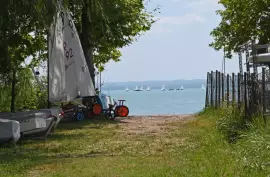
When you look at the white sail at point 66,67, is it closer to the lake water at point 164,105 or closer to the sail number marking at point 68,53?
the sail number marking at point 68,53

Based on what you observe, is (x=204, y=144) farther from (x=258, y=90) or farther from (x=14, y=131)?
(x=14, y=131)

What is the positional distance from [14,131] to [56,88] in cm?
321

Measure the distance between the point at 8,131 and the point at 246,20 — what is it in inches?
681

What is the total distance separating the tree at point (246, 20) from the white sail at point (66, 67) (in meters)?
10.1

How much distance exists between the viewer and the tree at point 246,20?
25359mm

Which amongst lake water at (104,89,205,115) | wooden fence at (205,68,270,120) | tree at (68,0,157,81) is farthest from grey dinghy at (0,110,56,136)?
lake water at (104,89,205,115)

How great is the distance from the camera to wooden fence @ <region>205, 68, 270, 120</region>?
1130 centimetres

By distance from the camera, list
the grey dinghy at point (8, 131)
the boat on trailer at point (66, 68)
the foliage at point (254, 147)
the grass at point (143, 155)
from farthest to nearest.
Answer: the boat on trailer at point (66, 68) → the grey dinghy at point (8, 131) → the grass at point (143, 155) → the foliage at point (254, 147)

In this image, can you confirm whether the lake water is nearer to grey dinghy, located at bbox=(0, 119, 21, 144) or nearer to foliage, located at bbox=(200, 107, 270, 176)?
grey dinghy, located at bbox=(0, 119, 21, 144)

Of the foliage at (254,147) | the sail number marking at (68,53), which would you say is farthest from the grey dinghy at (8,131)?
the foliage at (254,147)

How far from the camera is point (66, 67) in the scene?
50.7 feet

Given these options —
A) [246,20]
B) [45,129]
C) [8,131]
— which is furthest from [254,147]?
[246,20]

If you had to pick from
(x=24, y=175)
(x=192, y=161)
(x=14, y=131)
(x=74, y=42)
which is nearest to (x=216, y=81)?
(x=74, y=42)

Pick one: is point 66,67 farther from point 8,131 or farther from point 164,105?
point 164,105
